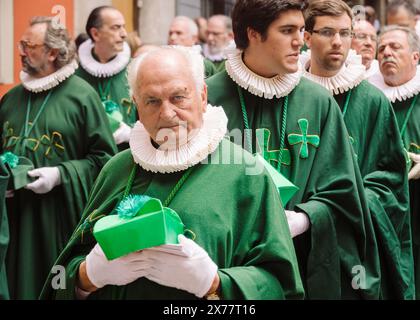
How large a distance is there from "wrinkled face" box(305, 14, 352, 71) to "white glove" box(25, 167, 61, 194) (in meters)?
1.78

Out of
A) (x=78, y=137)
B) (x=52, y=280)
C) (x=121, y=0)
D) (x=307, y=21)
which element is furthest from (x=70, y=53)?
(x=121, y=0)

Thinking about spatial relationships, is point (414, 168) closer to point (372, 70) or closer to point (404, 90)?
point (404, 90)

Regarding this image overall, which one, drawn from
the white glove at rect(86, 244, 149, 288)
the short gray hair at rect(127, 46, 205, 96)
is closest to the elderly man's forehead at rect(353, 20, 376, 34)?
the short gray hair at rect(127, 46, 205, 96)

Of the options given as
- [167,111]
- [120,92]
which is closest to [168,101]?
[167,111]

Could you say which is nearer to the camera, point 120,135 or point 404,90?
point 404,90

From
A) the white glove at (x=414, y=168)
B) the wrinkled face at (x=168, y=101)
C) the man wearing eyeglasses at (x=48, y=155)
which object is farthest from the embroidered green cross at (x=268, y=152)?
the man wearing eyeglasses at (x=48, y=155)

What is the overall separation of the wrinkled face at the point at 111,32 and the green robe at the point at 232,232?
4.21m

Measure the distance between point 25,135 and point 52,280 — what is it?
2.48 meters

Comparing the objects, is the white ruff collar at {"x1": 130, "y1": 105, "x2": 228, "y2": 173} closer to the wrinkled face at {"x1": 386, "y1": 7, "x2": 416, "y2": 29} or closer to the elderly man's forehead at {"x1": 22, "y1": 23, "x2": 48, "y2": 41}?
the elderly man's forehead at {"x1": 22, "y1": 23, "x2": 48, "y2": 41}

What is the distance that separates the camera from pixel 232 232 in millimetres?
3186

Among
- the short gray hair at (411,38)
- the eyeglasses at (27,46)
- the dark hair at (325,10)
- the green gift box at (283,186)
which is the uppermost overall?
the dark hair at (325,10)

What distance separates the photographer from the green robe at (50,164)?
18.9ft

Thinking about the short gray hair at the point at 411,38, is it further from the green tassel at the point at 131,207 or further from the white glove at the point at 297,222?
the green tassel at the point at 131,207

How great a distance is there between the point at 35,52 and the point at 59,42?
0.55 feet
